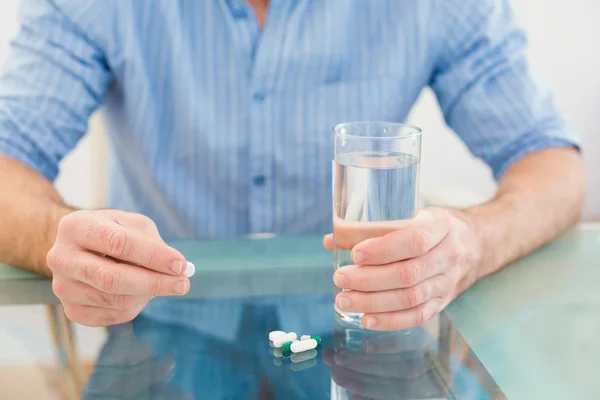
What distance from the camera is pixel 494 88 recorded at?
4.50 ft

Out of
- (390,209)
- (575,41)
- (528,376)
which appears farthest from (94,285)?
(575,41)

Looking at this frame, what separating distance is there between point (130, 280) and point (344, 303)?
0.24 m

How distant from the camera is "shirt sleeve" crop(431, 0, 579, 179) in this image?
1339 millimetres

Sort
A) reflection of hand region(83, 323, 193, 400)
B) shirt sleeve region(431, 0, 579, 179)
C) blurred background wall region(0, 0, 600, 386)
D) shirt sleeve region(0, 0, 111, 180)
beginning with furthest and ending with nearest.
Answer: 1. blurred background wall region(0, 0, 600, 386)
2. shirt sleeve region(431, 0, 579, 179)
3. shirt sleeve region(0, 0, 111, 180)
4. reflection of hand region(83, 323, 193, 400)

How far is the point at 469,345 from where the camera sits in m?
0.78

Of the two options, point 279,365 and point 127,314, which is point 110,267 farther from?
point 279,365

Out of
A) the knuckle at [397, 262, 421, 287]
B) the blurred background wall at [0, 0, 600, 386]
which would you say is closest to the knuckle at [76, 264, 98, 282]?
the knuckle at [397, 262, 421, 287]

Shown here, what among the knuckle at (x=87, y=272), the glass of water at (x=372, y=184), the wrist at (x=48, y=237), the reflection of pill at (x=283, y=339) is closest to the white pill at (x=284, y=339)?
the reflection of pill at (x=283, y=339)

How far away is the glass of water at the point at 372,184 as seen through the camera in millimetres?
776

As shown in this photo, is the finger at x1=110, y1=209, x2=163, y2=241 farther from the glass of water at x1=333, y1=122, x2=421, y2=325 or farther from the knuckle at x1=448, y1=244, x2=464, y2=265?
the knuckle at x1=448, y1=244, x2=464, y2=265

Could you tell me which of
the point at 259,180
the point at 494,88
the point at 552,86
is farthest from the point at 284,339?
the point at 552,86

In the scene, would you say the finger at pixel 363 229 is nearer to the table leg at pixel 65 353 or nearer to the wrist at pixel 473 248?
the wrist at pixel 473 248

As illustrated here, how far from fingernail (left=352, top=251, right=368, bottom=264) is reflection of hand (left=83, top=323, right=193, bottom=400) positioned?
0.22 metres

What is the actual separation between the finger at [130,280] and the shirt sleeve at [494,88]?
2.62 feet
